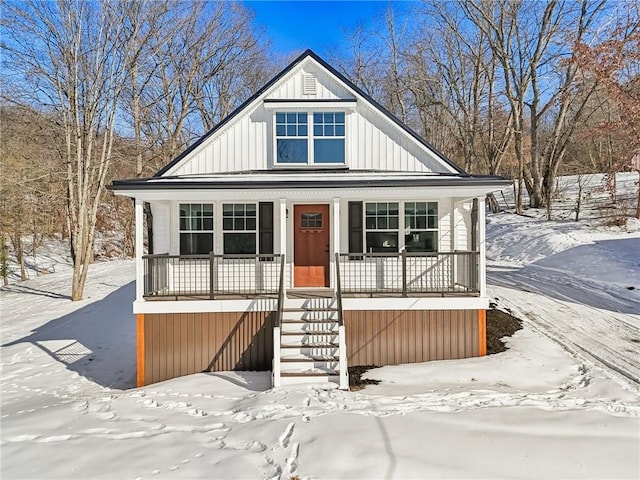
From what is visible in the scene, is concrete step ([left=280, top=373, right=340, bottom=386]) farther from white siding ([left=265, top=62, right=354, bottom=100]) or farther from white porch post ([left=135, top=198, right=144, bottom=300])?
white siding ([left=265, top=62, right=354, bottom=100])

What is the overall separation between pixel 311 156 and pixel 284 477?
7555 mm

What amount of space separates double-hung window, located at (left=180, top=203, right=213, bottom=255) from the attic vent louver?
3.79m

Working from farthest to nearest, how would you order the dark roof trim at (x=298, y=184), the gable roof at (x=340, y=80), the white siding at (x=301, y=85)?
the white siding at (x=301, y=85) → the gable roof at (x=340, y=80) → the dark roof trim at (x=298, y=184)

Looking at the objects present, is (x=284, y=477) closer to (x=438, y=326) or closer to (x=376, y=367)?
(x=376, y=367)

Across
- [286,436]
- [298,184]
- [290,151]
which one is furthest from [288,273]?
[286,436]

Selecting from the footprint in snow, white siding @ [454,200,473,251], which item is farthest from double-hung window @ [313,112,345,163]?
the footprint in snow

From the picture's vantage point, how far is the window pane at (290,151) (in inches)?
392

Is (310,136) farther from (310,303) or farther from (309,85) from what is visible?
Answer: (310,303)

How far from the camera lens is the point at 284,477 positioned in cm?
382

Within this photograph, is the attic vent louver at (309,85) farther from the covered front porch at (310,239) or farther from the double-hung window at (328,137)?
the covered front porch at (310,239)

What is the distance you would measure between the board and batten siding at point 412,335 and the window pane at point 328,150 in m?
3.96

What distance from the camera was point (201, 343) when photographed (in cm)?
813

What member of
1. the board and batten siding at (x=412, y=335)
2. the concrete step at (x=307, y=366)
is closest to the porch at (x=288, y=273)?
the board and batten siding at (x=412, y=335)

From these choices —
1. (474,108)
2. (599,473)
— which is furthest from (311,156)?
(474,108)
